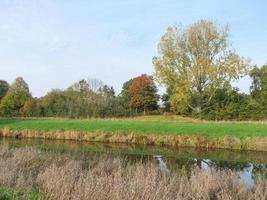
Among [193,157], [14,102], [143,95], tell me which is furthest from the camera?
[14,102]

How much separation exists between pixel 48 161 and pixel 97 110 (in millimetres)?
42595

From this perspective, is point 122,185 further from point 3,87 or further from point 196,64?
point 3,87

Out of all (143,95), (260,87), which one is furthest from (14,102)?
(260,87)

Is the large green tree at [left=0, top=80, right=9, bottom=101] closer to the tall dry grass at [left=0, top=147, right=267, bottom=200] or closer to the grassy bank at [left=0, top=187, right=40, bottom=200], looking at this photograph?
the tall dry grass at [left=0, top=147, right=267, bottom=200]

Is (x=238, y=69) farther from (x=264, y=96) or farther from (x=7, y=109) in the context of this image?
(x=7, y=109)

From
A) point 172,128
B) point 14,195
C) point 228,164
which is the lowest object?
point 228,164

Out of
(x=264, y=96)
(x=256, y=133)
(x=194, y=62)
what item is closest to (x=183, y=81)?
(x=194, y=62)

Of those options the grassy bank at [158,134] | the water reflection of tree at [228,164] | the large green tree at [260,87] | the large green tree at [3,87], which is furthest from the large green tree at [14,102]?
the water reflection of tree at [228,164]

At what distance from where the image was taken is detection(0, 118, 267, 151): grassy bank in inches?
1130

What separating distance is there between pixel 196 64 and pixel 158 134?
19.2 meters

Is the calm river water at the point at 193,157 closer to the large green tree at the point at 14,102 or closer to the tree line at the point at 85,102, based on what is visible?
the tree line at the point at 85,102

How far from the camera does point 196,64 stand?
49.4m

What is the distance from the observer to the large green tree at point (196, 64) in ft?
160

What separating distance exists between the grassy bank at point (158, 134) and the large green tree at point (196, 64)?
14170mm
